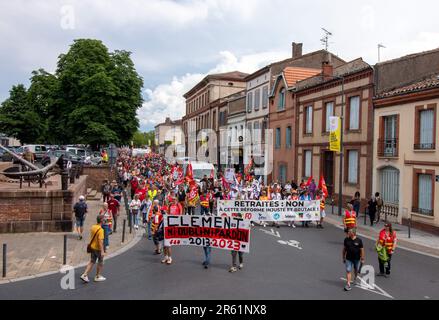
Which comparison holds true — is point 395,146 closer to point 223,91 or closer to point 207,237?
point 207,237

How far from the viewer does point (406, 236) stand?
18797mm

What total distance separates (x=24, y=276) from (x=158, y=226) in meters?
3.87

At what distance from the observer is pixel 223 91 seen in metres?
61.3

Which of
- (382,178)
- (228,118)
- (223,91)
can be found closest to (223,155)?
(228,118)

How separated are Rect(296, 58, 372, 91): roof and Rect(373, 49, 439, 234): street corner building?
1.98 m

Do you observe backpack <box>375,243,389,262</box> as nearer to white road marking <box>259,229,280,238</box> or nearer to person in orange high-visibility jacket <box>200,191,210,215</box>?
white road marking <box>259,229,280,238</box>

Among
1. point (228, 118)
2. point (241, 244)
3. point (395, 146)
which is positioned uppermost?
point (228, 118)

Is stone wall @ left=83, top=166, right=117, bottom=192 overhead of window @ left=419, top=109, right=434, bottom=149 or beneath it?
beneath

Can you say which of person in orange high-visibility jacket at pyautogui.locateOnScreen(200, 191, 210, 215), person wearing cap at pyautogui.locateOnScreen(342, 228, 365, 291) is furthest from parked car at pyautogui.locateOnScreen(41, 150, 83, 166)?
person wearing cap at pyautogui.locateOnScreen(342, 228, 365, 291)

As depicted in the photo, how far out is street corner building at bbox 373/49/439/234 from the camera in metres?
20.1

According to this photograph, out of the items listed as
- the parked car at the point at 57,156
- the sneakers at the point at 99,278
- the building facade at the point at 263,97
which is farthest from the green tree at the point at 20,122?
the sneakers at the point at 99,278

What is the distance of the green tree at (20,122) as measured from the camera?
5950 cm

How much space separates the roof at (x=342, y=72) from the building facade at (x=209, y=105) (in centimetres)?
2209

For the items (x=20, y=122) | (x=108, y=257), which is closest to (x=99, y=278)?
(x=108, y=257)
